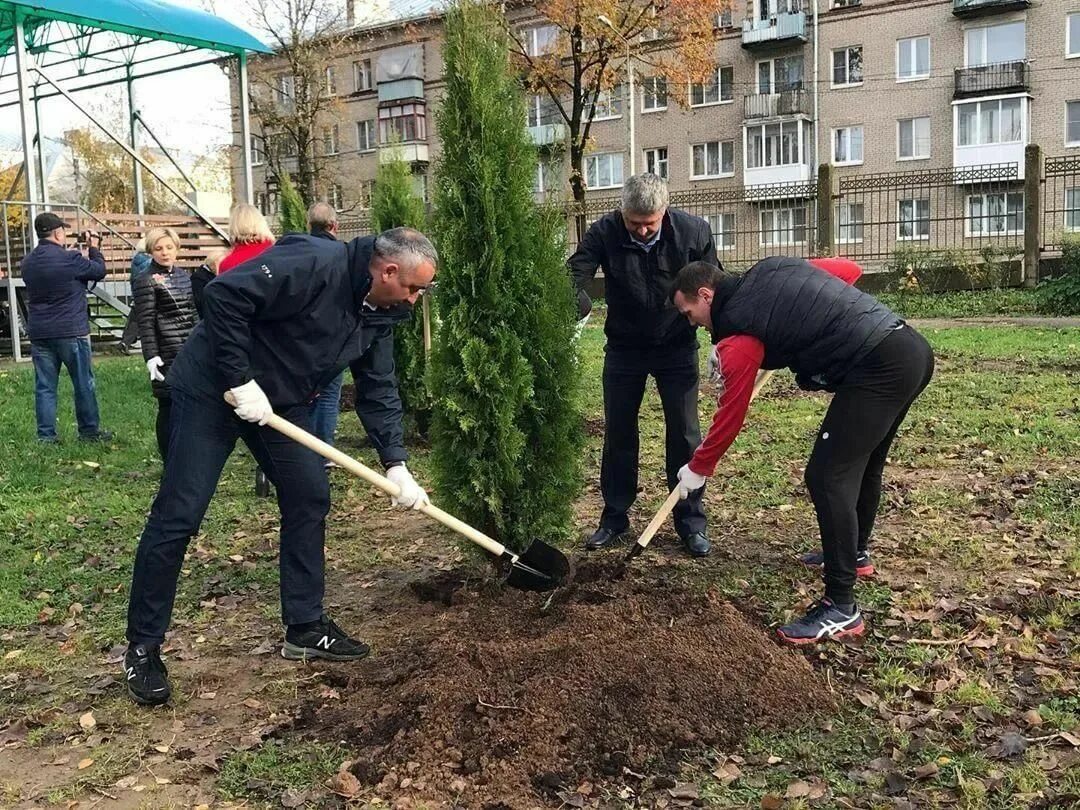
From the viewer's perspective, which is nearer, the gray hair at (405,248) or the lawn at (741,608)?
the lawn at (741,608)

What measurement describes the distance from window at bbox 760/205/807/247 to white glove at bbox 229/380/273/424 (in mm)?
16717

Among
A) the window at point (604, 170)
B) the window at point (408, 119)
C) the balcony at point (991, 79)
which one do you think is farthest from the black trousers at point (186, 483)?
the window at point (408, 119)

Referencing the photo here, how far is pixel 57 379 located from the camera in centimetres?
845

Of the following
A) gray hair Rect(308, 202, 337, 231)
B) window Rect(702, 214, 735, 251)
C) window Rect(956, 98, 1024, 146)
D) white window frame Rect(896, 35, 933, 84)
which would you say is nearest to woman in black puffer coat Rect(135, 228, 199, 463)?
gray hair Rect(308, 202, 337, 231)

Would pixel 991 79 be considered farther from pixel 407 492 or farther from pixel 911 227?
pixel 407 492

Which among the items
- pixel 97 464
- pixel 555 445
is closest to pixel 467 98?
pixel 555 445

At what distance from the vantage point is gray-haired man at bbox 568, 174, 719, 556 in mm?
4934

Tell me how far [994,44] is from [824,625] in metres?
34.9

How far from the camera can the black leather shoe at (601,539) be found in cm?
534

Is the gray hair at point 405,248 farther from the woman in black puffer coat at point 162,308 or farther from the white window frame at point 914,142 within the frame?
the white window frame at point 914,142

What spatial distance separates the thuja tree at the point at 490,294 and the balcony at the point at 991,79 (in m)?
32.9

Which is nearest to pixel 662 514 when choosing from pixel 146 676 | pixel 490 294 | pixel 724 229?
pixel 490 294

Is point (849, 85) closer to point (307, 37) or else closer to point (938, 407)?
point (307, 37)

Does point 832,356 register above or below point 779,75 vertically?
below
